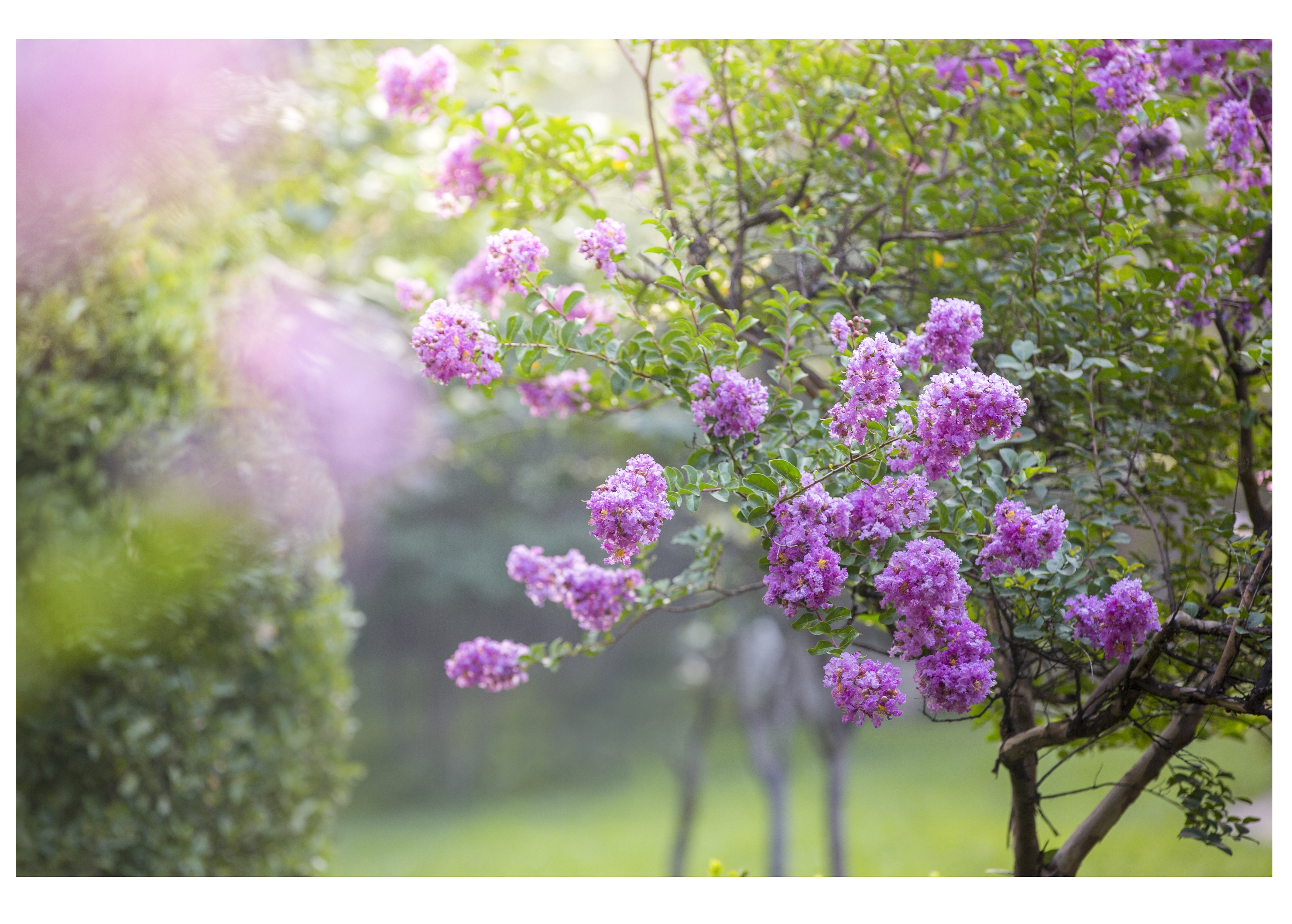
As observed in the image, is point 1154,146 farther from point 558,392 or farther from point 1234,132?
point 558,392

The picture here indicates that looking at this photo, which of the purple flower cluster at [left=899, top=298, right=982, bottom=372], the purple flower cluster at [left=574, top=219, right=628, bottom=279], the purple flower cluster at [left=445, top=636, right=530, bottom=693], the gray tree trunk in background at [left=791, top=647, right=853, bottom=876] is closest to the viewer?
the purple flower cluster at [left=899, top=298, right=982, bottom=372]

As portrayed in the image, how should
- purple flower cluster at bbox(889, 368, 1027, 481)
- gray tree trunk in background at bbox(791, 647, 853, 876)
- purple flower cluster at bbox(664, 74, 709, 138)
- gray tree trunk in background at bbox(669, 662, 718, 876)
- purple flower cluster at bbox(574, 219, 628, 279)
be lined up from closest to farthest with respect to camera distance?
purple flower cluster at bbox(889, 368, 1027, 481) < purple flower cluster at bbox(574, 219, 628, 279) < purple flower cluster at bbox(664, 74, 709, 138) < gray tree trunk in background at bbox(791, 647, 853, 876) < gray tree trunk in background at bbox(669, 662, 718, 876)

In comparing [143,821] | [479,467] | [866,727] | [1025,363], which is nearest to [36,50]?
[143,821]

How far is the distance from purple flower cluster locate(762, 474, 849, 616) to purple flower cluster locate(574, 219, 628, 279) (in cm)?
41

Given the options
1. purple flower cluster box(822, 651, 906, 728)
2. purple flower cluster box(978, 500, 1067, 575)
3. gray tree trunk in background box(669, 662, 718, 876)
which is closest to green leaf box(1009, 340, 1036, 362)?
purple flower cluster box(978, 500, 1067, 575)

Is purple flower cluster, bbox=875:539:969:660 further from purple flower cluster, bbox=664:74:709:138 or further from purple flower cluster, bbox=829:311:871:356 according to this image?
purple flower cluster, bbox=664:74:709:138

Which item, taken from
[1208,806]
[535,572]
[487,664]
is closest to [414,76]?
[535,572]

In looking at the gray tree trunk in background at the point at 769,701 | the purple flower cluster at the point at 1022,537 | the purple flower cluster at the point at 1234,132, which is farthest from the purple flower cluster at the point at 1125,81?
the gray tree trunk in background at the point at 769,701

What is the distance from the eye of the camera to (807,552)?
102 centimetres

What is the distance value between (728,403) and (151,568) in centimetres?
148

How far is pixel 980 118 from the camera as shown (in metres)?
1.52

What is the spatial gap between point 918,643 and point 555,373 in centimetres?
81

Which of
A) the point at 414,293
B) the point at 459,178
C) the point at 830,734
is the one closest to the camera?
the point at 414,293

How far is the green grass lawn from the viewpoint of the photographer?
4.29 m
